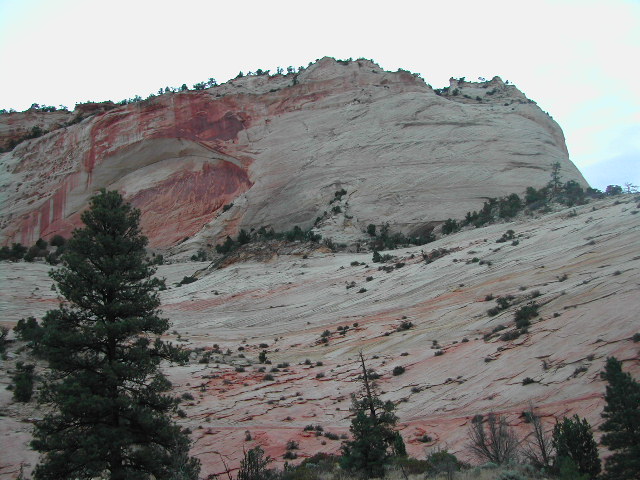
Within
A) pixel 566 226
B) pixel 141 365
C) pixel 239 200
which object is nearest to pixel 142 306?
pixel 141 365

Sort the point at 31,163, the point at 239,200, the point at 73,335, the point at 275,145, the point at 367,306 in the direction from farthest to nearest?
the point at 31,163, the point at 275,145, the point at 239,200, the point at 367,306, the point at 73,335

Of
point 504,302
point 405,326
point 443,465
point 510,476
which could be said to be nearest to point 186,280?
point 405,326

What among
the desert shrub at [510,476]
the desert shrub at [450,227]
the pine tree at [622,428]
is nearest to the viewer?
the desert shrub at [510,476]

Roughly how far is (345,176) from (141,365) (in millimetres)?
43859

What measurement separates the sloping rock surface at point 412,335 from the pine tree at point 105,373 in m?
3.86

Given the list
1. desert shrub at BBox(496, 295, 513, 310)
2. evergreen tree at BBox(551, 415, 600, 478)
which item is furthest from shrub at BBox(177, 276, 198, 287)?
evergreen tree at BBox(551, 415, 600, 478)

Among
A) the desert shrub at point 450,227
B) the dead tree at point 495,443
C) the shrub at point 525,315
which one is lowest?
the dead tree at point 495,443

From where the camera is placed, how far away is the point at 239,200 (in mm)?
58469

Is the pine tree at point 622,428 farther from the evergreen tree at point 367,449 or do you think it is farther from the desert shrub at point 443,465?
the evergreen tree at point 367,449

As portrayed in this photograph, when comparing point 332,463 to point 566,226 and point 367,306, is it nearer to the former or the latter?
point 367,306

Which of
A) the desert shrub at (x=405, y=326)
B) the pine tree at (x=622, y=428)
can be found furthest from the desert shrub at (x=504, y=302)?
the pine tree at (x=622, y=428)

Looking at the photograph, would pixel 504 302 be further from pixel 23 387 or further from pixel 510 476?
pixel 23 387

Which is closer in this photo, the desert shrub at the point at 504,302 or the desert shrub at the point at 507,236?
the desert shrub at the point at 504,302

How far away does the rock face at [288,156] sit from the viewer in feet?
176
